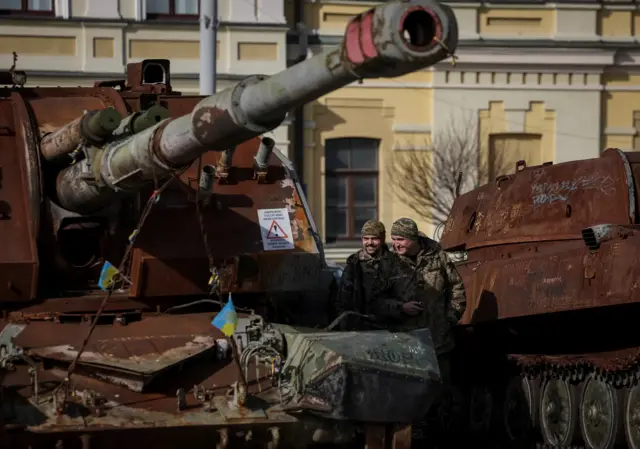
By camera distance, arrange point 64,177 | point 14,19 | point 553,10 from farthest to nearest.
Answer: point 553,10
point 14,19
point 64,177

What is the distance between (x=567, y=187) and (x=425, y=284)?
2.42 metres

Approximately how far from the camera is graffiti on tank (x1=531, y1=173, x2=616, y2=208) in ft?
38.0

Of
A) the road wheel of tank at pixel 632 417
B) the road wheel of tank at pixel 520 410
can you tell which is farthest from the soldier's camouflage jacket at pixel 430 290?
the road wheel of tank at pixel 520 410

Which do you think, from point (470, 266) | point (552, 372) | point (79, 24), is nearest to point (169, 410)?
point (552, 372)

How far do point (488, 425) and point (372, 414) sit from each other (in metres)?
5.34

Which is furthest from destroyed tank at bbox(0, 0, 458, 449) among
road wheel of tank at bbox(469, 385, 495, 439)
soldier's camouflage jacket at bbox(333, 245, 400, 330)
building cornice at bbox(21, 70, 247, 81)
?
building cornice at bbox(21, 70, 247, 81)

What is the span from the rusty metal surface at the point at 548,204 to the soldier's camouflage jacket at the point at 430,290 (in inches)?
69.2

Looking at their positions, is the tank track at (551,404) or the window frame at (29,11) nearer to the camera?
the tank track at (551,404)

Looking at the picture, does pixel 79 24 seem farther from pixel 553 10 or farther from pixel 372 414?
pixel 372 414

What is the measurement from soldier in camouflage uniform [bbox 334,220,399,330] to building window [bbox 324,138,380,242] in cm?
1297

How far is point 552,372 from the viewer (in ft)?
38.4

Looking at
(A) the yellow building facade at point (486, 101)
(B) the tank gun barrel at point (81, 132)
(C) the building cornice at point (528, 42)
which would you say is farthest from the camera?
(A) the yellow building facade at point (486, 101)

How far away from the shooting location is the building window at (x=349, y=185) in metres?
23.1

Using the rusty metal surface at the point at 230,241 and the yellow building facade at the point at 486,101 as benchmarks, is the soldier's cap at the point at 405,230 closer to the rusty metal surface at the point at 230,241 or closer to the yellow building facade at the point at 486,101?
the rusty metal surface at the point at 230,241
